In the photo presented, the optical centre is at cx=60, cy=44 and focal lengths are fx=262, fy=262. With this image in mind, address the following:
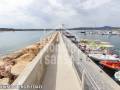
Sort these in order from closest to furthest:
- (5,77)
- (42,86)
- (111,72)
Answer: (42,86), (5,77), (111,72)

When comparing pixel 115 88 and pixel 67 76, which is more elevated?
pixel 115 88

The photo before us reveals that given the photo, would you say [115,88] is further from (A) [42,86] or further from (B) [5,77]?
(B) [5,77]

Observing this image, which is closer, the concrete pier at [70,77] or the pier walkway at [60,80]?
the concrete pier at [70,77]

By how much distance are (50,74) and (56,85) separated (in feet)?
7.25

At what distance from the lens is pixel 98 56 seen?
32.7m

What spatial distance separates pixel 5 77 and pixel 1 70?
81 cm

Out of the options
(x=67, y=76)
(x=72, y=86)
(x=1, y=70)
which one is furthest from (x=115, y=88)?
(x=1, y=70)

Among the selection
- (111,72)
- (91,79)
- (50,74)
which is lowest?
(111,72)

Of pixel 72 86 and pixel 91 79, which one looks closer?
pixel 91 79

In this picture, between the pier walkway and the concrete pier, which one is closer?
the concrete pier

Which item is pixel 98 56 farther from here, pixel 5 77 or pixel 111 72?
pixel 5 77

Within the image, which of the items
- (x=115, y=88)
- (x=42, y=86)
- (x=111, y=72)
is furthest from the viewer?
(x=111, y=72)

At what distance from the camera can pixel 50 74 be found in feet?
36.4

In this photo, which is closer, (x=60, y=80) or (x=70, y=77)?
(x=60, y=80)
